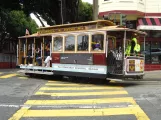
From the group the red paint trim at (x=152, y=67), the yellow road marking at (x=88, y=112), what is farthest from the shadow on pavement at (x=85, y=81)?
the red paint trim at (x=152, y=67)

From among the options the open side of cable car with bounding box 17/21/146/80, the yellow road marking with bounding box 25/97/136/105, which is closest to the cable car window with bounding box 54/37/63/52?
the open side of cable car with bounding box 17/21/146/80

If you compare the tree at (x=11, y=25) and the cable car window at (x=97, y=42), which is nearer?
the cable car window at (x=97, y=42)

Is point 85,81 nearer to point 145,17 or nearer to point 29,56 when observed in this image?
point 29,56

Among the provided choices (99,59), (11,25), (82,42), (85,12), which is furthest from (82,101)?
(85,12)

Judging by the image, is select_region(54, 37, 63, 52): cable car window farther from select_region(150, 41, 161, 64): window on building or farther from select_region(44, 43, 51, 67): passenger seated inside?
select_region(150, 41, 161, 64): window on building

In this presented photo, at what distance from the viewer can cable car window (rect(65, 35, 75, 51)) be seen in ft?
60.7

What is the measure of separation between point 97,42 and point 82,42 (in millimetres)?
958

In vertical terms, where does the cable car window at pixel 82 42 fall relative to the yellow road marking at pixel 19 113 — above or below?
above

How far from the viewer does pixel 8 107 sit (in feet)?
37.3

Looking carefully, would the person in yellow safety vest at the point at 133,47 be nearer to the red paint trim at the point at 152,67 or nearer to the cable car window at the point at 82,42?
the cable car window at the point at 82,42

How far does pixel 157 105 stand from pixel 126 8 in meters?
14.3

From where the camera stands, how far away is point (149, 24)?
25.0 m

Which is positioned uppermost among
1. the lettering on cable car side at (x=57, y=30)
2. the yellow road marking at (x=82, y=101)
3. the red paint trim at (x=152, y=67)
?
A: the lettering on cable car side at (x=57, y=30)

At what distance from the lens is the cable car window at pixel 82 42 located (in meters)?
17.8
